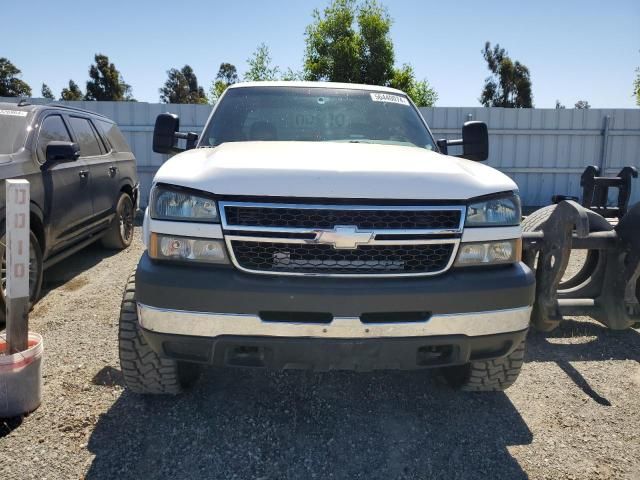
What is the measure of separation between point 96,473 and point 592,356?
339 cm

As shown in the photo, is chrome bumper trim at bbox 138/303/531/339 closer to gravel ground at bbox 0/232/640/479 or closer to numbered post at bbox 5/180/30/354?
gravel ground at bbox 0/232/640/479

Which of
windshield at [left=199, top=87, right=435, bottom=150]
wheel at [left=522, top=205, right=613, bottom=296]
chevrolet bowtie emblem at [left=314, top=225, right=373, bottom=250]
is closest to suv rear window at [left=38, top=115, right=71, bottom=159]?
windshield at [left=199, top=87, right=435, bottom=150]

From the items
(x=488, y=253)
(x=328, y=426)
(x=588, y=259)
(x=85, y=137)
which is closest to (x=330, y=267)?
(x=488, y=253)

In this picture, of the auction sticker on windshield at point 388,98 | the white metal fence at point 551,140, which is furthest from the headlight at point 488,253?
the white metal fence at point 551,140

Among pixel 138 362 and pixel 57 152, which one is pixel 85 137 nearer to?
pixel 57 152

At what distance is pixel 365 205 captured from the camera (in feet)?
7.38

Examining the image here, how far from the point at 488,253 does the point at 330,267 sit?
750mm

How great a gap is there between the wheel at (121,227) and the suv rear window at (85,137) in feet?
2.74

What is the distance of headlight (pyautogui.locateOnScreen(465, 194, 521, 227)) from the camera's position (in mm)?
2373

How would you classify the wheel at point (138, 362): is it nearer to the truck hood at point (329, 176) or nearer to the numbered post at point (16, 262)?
the numbered post at point (16, 262)

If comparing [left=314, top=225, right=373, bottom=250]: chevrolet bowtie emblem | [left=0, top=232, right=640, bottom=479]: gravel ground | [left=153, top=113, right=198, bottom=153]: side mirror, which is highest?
[left=153, top=113, right=198, bottom=153]: side mirror

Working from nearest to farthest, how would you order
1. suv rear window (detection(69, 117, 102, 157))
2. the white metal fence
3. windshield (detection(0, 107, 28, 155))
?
1. windshield (detection(0, 107, 28, 155))
2. suv rear window (detection(69, 117, 102, 157))
3. the white metal fence

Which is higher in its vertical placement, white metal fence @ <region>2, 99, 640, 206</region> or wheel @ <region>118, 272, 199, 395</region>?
white metal fence @ <region>2, 99, 640, 206</region>

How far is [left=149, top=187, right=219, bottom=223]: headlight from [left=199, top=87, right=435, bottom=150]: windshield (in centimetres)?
118
